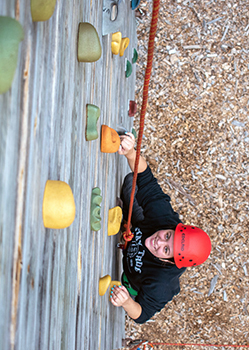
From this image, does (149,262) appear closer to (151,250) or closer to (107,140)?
(151,250)

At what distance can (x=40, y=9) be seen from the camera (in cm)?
57

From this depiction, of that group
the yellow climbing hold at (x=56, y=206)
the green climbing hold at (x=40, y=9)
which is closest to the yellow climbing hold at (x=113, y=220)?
the yellow climbing hold at (x=56, y=206)

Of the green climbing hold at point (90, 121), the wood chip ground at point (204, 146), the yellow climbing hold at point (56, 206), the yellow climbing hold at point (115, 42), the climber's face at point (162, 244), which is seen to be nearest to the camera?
the yellow climbing hold at point (56, 206)

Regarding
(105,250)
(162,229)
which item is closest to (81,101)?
(105,250)

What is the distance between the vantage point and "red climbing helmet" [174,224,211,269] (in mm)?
1523

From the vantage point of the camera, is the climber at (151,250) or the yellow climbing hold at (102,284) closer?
the yellow climbing hold at (102,284)

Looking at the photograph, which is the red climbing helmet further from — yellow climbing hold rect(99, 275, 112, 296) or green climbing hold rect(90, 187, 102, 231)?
green climbing hold rect(90, 187, 102, 231)

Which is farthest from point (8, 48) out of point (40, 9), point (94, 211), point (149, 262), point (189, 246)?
point (149, 262)

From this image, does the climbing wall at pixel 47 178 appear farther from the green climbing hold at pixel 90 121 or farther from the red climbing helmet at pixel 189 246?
the red climbing helmet at pixel 189 246

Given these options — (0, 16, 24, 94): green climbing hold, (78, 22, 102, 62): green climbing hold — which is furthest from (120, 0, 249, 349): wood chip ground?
(0, 16, 24, 94): green climbing hold

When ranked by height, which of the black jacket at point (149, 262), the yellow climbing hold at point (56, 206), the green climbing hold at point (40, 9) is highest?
the green climbing hold at point (40, 9)

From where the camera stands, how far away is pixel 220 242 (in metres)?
2.76

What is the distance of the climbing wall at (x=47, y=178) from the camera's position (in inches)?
19.7

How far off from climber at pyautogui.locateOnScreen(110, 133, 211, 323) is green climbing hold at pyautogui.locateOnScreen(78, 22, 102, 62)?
71 centimetres
